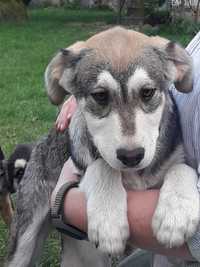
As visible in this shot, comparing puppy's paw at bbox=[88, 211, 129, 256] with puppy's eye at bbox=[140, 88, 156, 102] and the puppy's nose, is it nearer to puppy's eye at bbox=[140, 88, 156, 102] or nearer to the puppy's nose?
the puppy's nose

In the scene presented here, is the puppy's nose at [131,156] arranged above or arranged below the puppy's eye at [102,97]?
below

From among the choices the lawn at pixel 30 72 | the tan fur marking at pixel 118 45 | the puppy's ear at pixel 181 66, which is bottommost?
the lawn at pixel 30 72

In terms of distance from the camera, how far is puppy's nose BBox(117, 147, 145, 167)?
228 cm

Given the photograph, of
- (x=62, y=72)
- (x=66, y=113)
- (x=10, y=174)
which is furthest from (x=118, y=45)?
(x=10, y=174)

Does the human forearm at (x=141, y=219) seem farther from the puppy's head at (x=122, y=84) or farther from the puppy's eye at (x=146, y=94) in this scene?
the puppy's eye at (x=146, y=94)

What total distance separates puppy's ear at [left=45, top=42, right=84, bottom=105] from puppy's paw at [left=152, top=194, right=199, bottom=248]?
68 centimetres

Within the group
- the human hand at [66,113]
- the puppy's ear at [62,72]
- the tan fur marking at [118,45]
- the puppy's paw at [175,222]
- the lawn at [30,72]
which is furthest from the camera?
the lawn at [30,72]

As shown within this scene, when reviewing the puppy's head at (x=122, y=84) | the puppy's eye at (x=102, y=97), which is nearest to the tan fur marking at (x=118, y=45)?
the puppy's head at (x=122, y=84)

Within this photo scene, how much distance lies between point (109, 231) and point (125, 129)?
1.15 feet

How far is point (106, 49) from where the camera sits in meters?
2.55

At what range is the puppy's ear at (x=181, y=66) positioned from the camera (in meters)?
2.59

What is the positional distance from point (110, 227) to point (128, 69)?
1.87ft

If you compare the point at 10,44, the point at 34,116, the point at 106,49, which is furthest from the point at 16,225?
the point at 10,44

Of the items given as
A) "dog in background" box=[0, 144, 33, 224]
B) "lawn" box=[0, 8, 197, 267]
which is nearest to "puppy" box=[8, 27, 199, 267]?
"dog in background" box=[0, 144, 33, 224]
